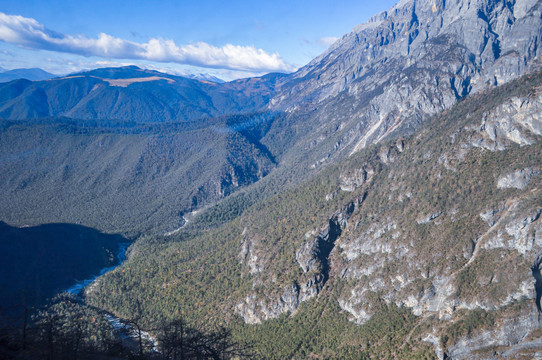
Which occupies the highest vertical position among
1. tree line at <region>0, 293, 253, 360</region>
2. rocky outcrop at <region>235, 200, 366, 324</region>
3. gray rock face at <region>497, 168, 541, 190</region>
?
gray rock face at <region>497, 168, 541, 190</region>

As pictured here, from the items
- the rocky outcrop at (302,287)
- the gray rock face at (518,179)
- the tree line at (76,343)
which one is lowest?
the tree line at (76,343)

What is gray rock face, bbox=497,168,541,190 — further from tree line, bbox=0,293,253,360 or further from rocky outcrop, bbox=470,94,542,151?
tree line, bbox=0,293,253,360

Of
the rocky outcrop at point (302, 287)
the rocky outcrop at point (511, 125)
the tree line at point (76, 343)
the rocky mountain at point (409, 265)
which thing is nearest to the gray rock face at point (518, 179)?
the rocky mountain at point (409, 265)

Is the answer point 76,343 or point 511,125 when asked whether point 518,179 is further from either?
point 76,343

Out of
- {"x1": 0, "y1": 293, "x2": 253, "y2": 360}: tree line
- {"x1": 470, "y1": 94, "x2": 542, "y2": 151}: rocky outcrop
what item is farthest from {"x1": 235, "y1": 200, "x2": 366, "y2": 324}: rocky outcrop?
{"x1": 0, "y1": 293, "x2": 253, "y2": 360}: tree line

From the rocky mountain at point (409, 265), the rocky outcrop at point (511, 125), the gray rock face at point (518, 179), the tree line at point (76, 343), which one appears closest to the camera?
the tree line at point (76, 343)

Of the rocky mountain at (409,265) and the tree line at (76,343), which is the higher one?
the rocky mountain at (409,265)

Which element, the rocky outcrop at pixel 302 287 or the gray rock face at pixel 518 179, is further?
the rocky outcrop at pixel 302 287

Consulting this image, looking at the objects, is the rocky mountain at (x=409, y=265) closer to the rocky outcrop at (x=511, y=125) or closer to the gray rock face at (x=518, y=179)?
the gray rock face at (x=518, y=179)

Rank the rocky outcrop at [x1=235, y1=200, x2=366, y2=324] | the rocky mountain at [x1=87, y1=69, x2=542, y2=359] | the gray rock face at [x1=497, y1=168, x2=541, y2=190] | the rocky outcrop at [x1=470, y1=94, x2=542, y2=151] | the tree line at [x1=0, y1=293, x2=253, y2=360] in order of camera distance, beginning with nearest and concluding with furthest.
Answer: the tree line at [x1=0, y1=293, x2=253, y2=360], the rocky mountain at [x1=87, y1=69, x2=542, y2=359], the gray rock face at [x1=497, y1=168, x2=541, y2=190], the rocky outcrop at [x1=470, y1=94, x2=542, y2=151], the rocky outcrop at [x1=235, y1=200, x2=366, y2=324]

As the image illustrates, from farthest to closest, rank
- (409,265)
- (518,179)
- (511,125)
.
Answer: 1. (511,125)
2. (409,265)
3. (518,179)

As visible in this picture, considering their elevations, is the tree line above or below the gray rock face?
below

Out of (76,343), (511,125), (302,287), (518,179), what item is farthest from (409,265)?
(76,343)
